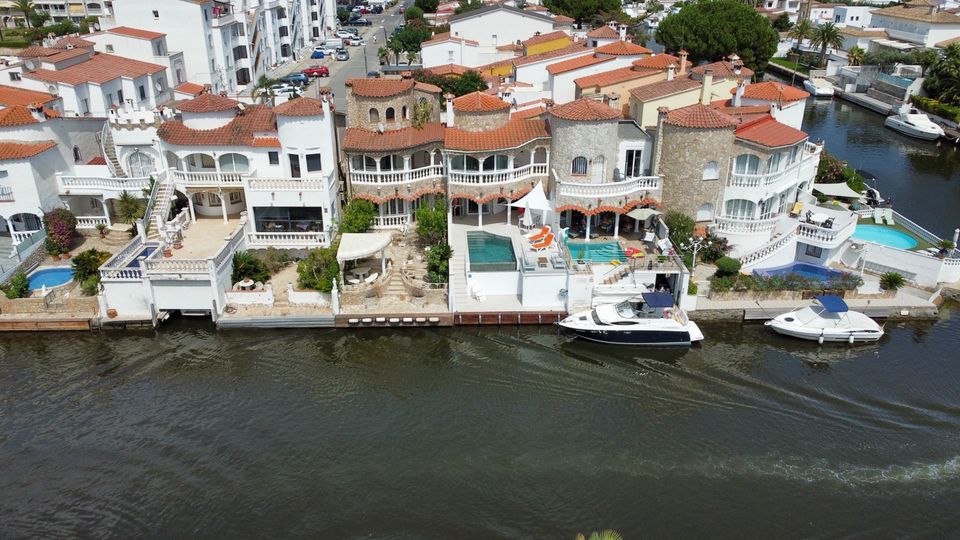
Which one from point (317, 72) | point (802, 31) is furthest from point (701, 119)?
point (802, 31)

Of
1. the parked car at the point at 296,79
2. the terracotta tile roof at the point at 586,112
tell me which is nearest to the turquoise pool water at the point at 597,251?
the terracotta tile roof at the point at 586,112

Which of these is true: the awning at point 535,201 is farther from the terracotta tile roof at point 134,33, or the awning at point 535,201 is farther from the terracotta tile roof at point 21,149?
the terracotta tile roof at point 134,33

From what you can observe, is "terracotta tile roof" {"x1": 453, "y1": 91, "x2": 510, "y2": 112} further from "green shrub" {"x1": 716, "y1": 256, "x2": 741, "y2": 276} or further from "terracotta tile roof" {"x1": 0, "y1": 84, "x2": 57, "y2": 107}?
"terracotta tile roof" {"x1": 0, "y1": 84, "x2": 57, "y2": 107}

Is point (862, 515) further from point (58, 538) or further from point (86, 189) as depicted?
point (86, 189)

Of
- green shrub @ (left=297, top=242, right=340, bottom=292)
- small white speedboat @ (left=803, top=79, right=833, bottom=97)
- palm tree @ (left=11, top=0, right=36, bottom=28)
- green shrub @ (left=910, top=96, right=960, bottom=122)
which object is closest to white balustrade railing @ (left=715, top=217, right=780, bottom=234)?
green shrub @ (left=297, top=242, right=340, bottom=292)

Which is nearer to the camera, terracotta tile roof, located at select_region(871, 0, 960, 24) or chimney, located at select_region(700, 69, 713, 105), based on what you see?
chimney, located at select_region(700, 69, 713, 105)

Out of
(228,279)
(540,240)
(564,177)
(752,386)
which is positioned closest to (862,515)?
(752,386)
